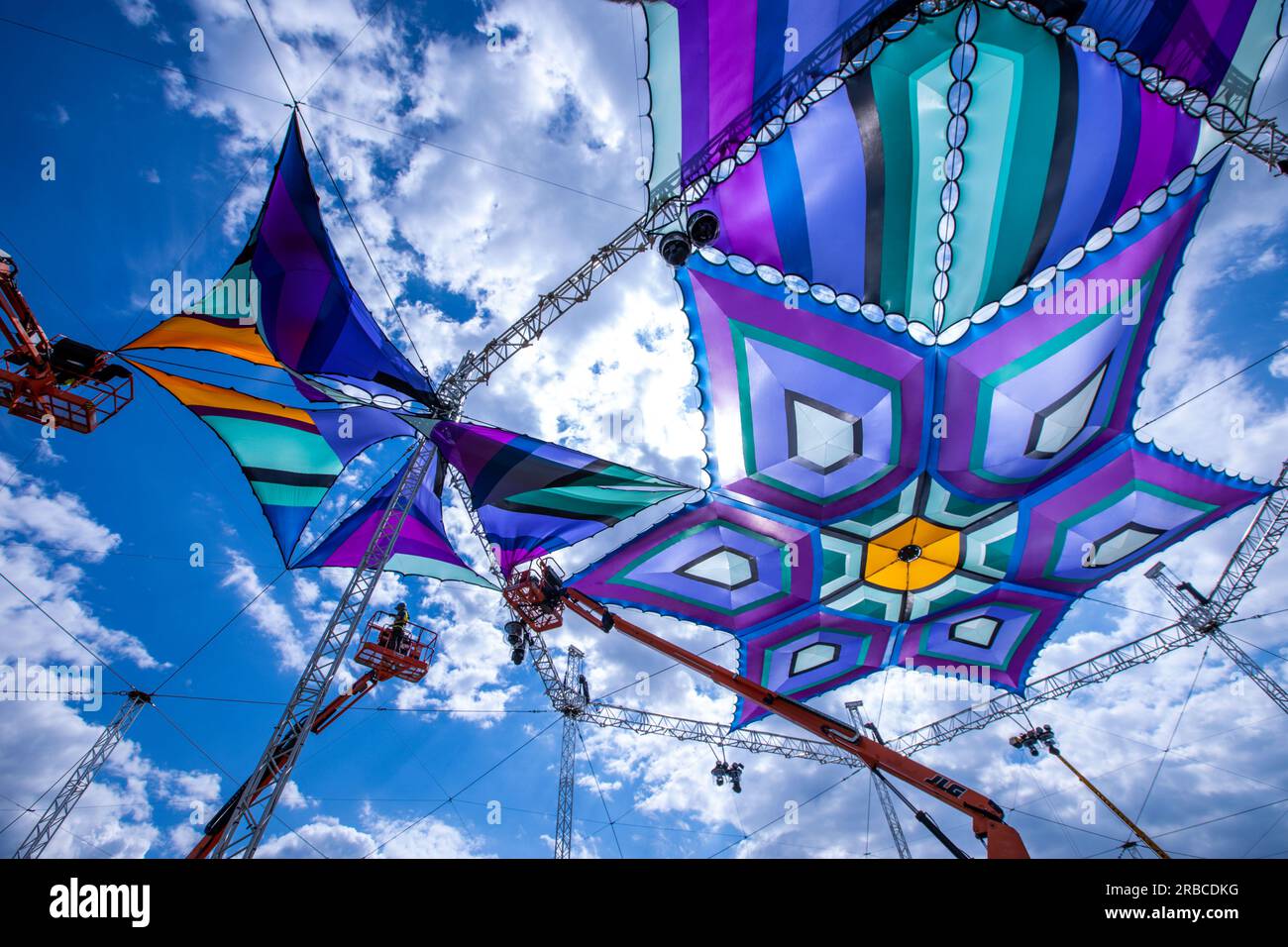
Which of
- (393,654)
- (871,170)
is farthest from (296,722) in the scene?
(871,170)

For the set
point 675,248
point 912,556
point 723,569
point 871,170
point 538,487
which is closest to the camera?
point 871,170

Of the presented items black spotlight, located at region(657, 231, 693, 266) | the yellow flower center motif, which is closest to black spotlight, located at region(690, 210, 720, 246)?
black spotlight, located at region(657, 231, 693, 266)

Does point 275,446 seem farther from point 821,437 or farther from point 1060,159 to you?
point 1060,159

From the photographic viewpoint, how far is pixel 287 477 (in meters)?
8.12

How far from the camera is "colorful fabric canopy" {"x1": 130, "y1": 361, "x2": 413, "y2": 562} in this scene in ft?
23.5

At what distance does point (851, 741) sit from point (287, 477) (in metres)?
9.20

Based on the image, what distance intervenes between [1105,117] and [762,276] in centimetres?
339

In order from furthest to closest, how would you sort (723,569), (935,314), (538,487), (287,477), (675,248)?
(723,569)
(287,477)
(538,487)
(935,314)
(675,248)

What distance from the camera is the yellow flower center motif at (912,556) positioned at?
8078mm

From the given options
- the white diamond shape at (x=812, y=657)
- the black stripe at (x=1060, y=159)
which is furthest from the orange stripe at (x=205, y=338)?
the white diamond shape at (x=812, y=657)

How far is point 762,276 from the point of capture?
611 centimetres

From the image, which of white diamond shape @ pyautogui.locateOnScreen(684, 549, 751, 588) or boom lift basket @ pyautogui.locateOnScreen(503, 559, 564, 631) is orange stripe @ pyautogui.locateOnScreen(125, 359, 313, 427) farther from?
white diamond shape @ pyautogui.locateOnScreen(684, 549, 751, 588)

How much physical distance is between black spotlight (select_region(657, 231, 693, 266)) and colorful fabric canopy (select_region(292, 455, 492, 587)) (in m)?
5.12
